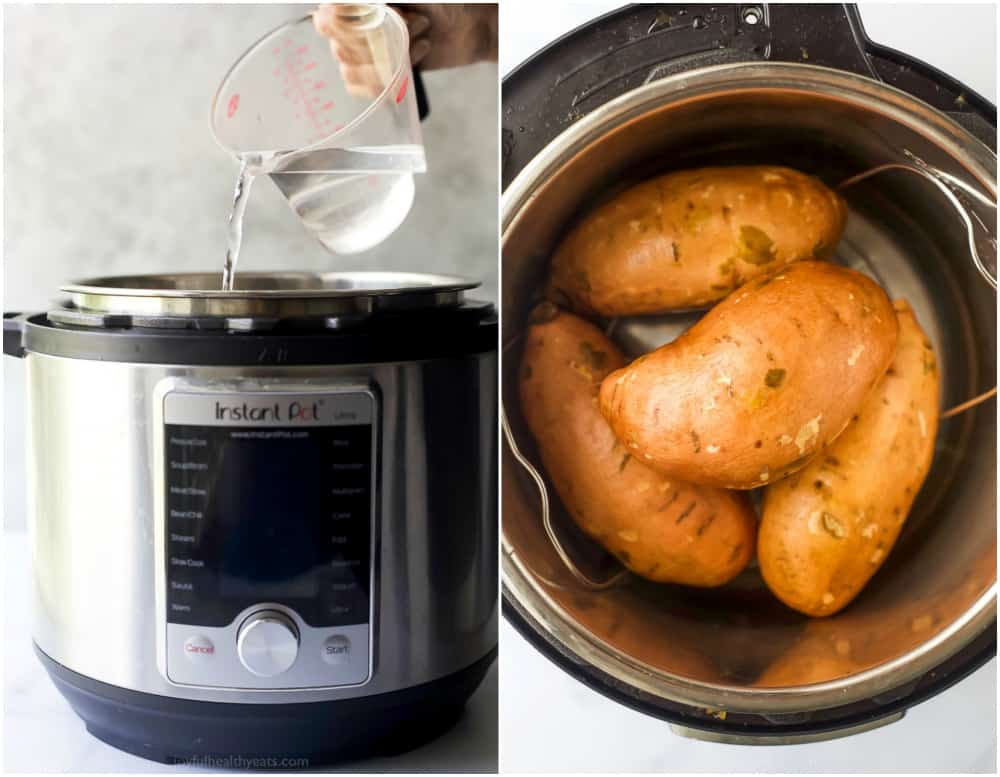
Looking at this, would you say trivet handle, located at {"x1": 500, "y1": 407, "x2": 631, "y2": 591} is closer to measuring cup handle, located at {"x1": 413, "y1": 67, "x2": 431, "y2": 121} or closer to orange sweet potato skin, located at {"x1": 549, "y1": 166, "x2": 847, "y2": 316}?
orange sweet potato skin, located at {"x1": 549, "y1": 166, "x2": 847, "y2": 316}

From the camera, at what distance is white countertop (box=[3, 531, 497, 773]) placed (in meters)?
0.70

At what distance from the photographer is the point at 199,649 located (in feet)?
2.07

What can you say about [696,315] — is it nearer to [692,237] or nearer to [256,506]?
[692,237]

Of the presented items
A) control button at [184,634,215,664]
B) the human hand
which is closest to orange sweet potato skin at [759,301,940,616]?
control button at [184,634,215,664]

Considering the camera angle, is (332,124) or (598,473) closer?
(598,473)

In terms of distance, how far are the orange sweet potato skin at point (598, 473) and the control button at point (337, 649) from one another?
0.17 meters

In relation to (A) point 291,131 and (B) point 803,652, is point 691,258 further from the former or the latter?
(A) point 291,131

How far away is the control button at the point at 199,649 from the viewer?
629mm

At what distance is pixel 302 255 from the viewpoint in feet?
3.41

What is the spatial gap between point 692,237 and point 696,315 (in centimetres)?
7

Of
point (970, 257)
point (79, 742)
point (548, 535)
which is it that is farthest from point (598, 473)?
point (79, 742)

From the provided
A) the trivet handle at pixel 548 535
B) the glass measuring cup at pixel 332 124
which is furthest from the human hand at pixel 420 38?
the trivet handle at pixel 548 535

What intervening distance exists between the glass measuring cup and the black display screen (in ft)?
0.71

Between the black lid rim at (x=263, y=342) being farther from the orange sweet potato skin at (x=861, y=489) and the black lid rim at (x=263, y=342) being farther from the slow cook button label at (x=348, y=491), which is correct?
the orange sweet potato skin at (x=861, y=489)
